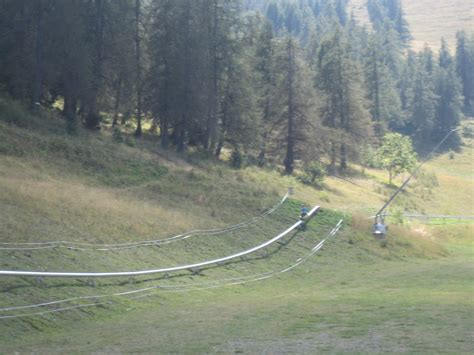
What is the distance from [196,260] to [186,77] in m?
25.9

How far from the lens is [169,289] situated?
24328mm

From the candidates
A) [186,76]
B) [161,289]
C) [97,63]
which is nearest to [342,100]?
[186,76]

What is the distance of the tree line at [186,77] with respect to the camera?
154 feet

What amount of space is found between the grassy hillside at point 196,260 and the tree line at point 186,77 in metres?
3.27

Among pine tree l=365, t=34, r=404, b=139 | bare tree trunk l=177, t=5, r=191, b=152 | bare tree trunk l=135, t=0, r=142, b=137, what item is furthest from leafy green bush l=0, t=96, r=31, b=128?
pine tree l=365, t=34, r=404, b=139

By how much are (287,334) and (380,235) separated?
23886mm

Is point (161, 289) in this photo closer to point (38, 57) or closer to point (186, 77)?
point (38, 57)

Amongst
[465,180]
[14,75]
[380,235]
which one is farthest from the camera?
[465,180]

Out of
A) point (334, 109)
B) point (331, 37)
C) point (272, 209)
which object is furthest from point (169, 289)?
point (331, 37)

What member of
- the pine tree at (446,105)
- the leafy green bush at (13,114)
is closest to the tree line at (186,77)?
the leafy green bush at (13,114)

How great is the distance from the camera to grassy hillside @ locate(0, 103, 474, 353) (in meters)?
17.1

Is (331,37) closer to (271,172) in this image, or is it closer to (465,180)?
(465,180)

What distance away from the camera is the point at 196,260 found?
96.4ft

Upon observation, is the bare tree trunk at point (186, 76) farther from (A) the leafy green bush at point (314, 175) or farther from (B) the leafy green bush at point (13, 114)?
(A) the leafy green bush at point (314, 175)
